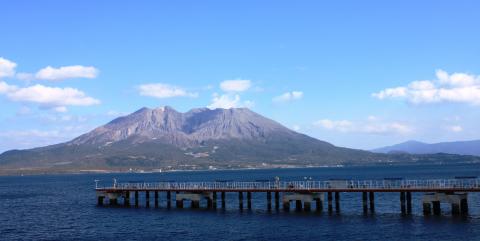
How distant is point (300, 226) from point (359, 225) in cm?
802

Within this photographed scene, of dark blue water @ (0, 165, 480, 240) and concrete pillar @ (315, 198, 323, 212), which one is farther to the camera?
concrete pillar @ (315, 198, 323, 212)

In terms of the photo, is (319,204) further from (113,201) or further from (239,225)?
(113,201)

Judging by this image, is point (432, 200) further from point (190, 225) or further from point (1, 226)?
point (1, 226)

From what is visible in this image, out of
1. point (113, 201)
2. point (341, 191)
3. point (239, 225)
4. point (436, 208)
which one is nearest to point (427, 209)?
point (436, 208)

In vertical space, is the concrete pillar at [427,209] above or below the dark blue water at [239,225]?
above

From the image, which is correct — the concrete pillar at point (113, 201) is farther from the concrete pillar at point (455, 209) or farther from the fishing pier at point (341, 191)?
the concrete pillar at point (455, 209)

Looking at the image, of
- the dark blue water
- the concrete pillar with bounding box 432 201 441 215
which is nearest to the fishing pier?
the concrete pillar with bounding box 432 201 441 215

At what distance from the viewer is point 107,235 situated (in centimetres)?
7762

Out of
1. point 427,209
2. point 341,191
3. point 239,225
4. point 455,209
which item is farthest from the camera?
point 341,191

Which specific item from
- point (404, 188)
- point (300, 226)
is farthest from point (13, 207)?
point (404, 188)

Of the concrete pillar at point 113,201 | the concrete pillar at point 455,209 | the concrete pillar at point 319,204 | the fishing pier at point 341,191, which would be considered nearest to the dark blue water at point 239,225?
the concrete pillar at point 455,209

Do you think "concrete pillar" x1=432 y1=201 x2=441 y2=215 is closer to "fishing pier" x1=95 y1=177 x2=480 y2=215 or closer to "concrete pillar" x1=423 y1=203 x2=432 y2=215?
"fishing pier" x1=95 y1=177 x2=480 y2=215

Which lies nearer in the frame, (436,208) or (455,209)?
(455,209)

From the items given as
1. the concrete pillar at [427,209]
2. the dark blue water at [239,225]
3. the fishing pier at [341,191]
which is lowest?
the dark blue water at [239,225]
